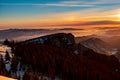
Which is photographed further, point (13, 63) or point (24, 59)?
point (24, 59)

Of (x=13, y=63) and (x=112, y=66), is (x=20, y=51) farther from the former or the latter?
(x=112, y=66)

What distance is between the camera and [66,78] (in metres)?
85.1

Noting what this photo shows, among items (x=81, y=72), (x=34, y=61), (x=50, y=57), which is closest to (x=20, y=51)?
(x=34, y=61)

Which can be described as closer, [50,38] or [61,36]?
[50,38]

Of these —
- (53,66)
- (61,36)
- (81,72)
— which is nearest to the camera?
(53,66)

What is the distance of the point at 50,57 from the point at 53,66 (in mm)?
8617

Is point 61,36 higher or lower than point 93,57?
higher

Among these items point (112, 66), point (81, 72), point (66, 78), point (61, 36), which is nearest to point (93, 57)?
point (112, 66)

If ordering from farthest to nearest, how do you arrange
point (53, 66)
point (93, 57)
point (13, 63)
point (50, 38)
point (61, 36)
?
point (93, 57) → point (61, 36) → point (50, 38) → point (53, 66) → point (13, 63)

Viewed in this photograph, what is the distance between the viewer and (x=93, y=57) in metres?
190

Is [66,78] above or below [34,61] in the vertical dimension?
below

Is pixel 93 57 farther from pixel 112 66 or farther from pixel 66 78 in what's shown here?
pixel 66 78

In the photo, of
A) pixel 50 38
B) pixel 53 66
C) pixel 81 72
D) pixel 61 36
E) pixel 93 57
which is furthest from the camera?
pixel 93 57

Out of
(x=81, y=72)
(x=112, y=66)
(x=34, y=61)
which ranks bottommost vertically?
(x=112, y=66)
